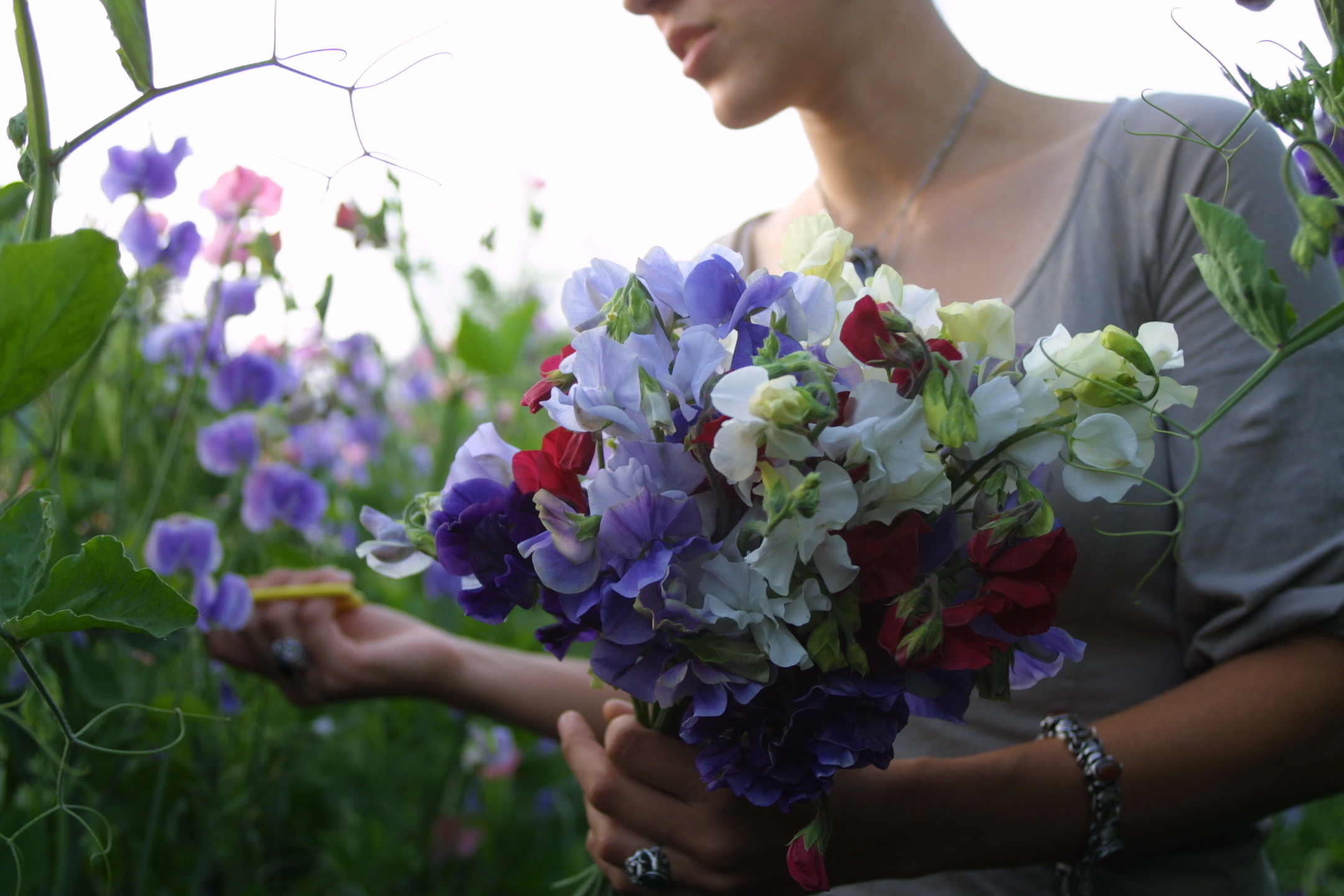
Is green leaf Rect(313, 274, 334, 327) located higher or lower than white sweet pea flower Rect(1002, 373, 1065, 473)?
lower

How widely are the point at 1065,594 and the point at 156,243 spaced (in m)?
0.76

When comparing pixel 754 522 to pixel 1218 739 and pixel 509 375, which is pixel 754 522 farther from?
pixel 509 375

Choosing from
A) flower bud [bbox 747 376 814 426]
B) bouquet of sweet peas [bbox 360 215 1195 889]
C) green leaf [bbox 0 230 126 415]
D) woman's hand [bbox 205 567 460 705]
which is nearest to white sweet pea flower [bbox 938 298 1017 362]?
bouquet of sweet peas [bbox 360 215 1195 889]

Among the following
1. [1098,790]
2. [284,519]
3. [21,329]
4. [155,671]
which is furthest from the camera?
[284,519]

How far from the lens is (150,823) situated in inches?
26.1

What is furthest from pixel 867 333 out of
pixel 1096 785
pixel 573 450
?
pixel 1096 785

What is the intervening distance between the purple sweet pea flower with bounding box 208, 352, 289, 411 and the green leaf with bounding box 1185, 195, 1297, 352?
2.56ft

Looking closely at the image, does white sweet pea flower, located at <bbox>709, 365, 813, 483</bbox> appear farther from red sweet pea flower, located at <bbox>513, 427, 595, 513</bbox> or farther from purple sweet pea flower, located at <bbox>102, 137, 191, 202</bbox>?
purple sweet pea flower, located at <bbox>102, 137, 191, 202</bbox>

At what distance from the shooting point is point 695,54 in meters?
0.70

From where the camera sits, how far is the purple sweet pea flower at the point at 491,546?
0.41m

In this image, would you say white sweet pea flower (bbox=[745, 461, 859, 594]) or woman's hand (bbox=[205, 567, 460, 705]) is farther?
woman's hand (bbox=[205, 567, 460, 705])

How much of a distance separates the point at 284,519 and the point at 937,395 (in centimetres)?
74

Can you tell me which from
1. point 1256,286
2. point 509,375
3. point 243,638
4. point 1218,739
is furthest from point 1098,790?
point 509,375

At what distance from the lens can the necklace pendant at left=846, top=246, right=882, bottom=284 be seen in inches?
32.5
